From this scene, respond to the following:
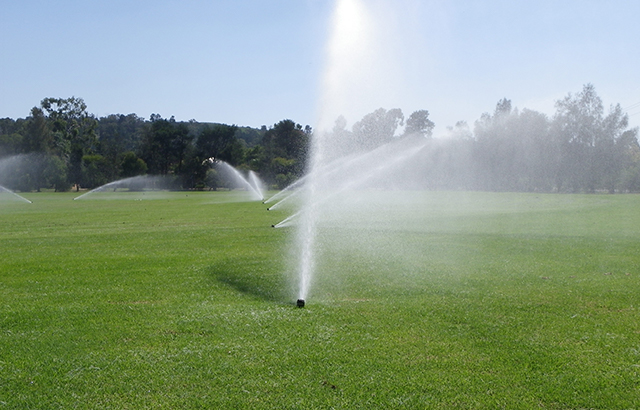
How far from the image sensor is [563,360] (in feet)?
20.5

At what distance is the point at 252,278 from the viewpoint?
1135 centimetres

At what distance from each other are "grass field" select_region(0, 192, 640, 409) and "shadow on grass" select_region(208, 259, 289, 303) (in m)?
0.07

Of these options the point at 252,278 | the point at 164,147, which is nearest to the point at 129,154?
the point at 164,147

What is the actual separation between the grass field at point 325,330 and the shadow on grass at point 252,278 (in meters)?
0.07

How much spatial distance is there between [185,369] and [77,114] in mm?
142024

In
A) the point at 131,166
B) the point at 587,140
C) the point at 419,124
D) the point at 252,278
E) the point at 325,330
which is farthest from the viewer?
the point at 131,166

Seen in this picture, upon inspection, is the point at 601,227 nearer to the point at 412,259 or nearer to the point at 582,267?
the point at 582,267

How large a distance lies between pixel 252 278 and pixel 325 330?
14.0 ft

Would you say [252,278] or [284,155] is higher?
[284,155]

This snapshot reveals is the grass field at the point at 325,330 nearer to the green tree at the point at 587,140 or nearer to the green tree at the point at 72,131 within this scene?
the green tree at the point at 587,140

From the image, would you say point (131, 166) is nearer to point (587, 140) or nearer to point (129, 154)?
point (129, 154)

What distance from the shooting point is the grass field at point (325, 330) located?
5391 millimetres

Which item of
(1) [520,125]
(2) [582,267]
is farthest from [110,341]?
(1) [520,125]

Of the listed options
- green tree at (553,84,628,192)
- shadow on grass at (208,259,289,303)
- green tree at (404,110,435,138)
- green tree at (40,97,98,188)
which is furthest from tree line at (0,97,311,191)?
shadow on grass at (208,259,289,303)
